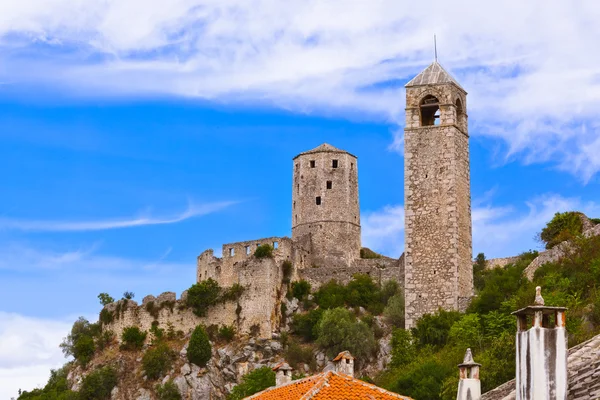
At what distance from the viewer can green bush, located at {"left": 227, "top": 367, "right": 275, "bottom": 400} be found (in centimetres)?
4581

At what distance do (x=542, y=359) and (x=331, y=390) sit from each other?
34.0 feet

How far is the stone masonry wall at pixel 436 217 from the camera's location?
4494 centimetres

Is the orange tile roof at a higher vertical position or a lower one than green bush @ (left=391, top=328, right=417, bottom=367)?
lower

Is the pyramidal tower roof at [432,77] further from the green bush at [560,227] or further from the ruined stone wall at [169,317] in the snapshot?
the ruined stone wall at [169,317]

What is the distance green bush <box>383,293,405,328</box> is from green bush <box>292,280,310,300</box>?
15.1ft

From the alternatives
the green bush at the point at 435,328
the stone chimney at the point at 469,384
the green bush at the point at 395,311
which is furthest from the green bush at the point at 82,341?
the stone chimney at the point at 469,384

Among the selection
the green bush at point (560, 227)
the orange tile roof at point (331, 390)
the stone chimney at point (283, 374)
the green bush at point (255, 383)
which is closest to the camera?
the orange tile roof at point (331, 390)

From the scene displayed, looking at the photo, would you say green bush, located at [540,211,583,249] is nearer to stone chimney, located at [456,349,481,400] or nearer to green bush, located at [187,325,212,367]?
green bush, located at [187,325,212,367]

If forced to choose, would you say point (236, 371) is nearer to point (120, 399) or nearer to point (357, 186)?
point (120, 399)

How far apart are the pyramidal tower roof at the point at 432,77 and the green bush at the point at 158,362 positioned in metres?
17.1

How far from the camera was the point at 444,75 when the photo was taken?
159 ft

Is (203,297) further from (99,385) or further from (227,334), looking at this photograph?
(99,385)

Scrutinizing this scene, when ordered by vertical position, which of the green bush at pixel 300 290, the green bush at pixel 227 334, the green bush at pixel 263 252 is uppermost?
the green bush at pixel 263 252

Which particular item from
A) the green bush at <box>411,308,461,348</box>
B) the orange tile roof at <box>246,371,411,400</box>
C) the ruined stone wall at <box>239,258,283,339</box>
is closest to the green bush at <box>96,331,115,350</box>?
the ruined stone wall at <box>239,258,283,339</box>
